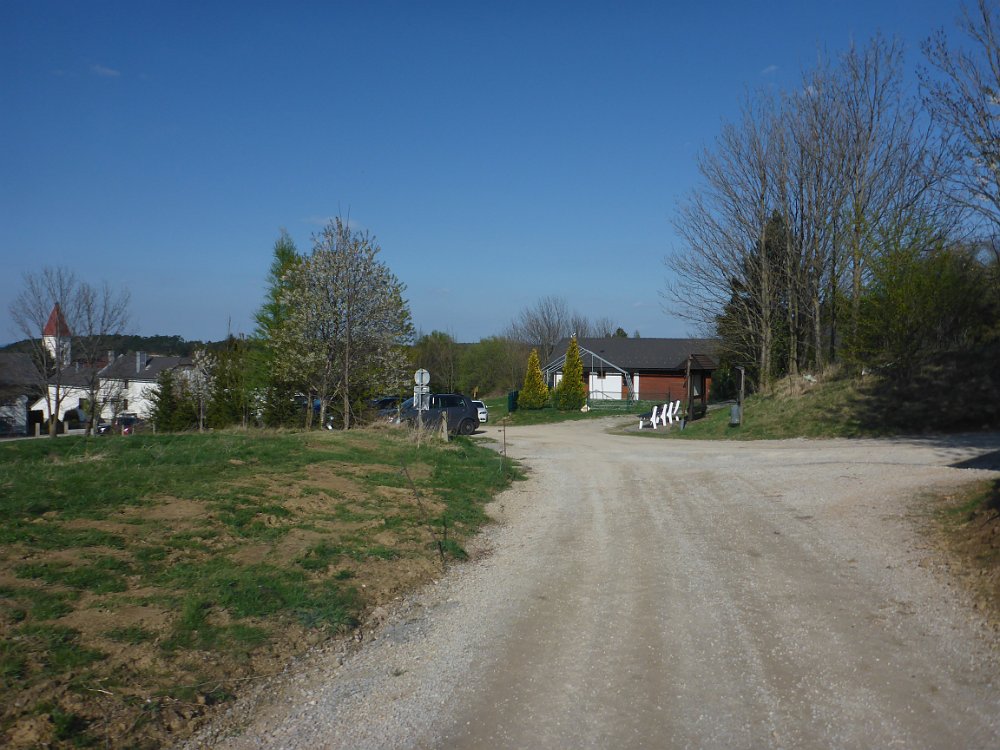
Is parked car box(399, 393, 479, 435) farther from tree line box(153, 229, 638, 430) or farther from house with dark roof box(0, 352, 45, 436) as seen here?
house with dark roof box(0, 352, 45, 436)

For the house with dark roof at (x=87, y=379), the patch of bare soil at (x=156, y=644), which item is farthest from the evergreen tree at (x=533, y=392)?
the patch of bare soil at (x=156, y=644)

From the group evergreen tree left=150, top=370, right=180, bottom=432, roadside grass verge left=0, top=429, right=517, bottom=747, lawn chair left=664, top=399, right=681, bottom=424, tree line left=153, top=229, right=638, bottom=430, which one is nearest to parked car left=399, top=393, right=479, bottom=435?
tree line left=153, top=229, right=638, bottom=430

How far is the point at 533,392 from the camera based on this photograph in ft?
156

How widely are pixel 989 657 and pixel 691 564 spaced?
3.30 m

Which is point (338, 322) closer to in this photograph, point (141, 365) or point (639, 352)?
point (639, 352)

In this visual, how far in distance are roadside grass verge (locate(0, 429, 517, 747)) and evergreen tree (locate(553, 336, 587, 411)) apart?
32.9 m

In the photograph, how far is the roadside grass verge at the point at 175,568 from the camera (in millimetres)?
5035

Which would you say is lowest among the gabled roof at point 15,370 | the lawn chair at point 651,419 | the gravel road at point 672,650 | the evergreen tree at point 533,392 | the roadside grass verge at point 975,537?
the gravel road at point 672,650

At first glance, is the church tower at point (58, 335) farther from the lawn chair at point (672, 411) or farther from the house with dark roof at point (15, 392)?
the lawn chair at point (672, 411)

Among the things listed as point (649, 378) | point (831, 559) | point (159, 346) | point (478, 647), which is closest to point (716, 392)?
point (649, 378)

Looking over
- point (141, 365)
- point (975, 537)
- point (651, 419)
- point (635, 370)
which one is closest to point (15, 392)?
point (141, 365)

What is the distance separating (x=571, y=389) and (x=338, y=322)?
902 inches

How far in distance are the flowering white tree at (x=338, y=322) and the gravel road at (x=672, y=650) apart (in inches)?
614

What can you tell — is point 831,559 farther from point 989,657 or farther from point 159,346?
point 159,346
